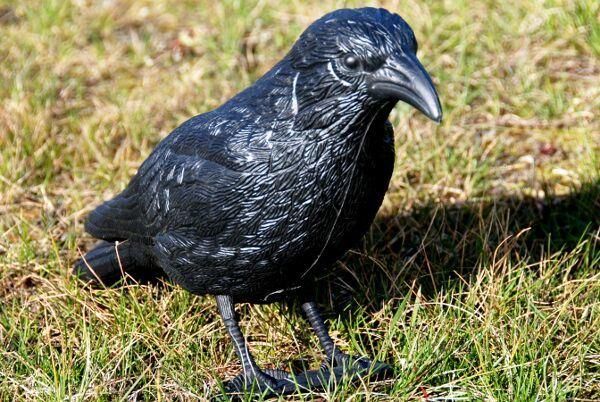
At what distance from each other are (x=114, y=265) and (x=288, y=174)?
1138 millimetres

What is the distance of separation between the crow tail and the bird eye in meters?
1.29

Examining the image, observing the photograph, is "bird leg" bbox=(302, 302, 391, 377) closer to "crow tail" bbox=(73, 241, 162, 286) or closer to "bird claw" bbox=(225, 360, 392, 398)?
"bird claw" bbox=(225, 360, 392, 398)

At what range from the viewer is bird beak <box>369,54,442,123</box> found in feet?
9.37

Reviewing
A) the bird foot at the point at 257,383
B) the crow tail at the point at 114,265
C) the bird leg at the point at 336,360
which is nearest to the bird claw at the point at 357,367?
the bird leg at the point at 336,360

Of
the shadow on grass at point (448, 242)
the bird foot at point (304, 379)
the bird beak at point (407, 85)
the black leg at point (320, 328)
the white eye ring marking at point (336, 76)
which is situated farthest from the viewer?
the shadow on grass at point (448, 242)

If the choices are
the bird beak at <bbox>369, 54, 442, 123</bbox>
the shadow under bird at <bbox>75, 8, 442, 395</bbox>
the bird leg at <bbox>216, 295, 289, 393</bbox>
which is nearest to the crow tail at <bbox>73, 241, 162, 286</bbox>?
the shadow under bird at <bbox>75, 8, 442, 395</bbox>

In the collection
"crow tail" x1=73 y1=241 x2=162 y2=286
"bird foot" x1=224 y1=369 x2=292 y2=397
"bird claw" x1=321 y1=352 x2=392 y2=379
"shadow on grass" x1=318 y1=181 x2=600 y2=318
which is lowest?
"bird claw" x1=321 y1=352 x2=392 y2=379

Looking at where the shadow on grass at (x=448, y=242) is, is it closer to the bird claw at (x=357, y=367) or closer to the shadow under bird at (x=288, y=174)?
the bird claw at (x=357, y=367)

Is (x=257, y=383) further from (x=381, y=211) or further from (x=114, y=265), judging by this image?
(x=381, y=211)

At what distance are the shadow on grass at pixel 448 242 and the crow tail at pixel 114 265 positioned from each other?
0.78 metres

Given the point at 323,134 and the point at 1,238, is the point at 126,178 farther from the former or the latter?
the point at 323,134

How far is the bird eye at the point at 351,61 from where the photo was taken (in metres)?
2.95

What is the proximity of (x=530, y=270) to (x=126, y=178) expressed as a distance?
221 centimetres

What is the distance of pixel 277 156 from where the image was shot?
312 centimetres
